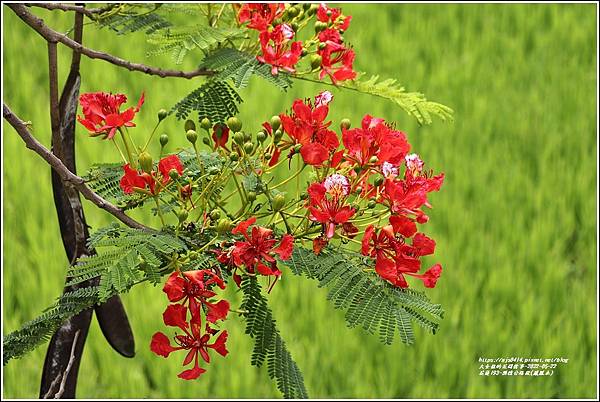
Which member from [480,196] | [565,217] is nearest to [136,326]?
[480,196]

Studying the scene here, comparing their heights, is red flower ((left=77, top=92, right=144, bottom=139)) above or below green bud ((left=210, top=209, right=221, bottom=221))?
above

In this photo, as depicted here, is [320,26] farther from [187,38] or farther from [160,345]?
[160,345]

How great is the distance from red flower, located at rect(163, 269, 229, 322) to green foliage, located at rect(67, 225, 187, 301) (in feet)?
0.06

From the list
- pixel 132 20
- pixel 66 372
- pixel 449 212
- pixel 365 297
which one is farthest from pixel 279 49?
pixel 449 212

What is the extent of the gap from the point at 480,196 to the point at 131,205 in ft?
6.78

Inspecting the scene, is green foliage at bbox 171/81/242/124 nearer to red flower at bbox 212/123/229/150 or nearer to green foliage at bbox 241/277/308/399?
red flower at bbox 212/123/229/150

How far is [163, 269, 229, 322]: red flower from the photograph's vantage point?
95 cm

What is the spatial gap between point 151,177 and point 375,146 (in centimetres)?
24

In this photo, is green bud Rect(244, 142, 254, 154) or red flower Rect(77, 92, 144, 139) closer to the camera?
green bud Rect(244, 142, 254, 154)

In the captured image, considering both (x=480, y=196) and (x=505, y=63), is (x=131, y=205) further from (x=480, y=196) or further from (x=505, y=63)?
(x=505, y=63)

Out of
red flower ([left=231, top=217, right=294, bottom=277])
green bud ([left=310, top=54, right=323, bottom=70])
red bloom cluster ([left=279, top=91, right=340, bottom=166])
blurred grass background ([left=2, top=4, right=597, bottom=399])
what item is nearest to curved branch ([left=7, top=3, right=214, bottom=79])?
green bud ([left=310, top=54, right=323, bottom=70])

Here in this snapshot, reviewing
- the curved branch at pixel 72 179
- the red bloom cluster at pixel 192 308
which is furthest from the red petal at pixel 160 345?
the curved branch at pixel 72 179

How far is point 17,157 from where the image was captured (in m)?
3.03

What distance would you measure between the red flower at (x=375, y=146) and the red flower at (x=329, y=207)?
0.06 meters
